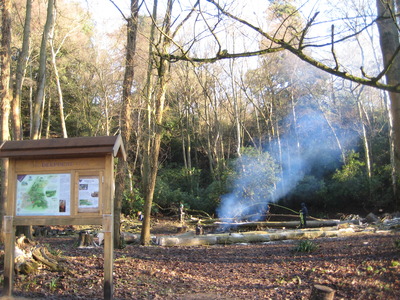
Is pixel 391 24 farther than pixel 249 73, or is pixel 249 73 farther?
pixel 249 73

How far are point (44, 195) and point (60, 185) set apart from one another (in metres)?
0.29

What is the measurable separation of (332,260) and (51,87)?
27.1m

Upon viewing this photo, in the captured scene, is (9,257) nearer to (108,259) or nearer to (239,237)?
(108,259)

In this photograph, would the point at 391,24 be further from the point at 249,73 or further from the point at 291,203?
the point at 249,73

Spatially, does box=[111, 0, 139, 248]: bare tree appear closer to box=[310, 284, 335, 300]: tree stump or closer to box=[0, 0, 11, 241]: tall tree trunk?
box=[0, 0, 11, 241]: tall tree trunk

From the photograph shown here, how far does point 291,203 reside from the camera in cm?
2677

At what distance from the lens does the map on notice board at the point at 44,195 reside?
17.8ft

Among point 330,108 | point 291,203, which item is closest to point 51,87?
point 291,203

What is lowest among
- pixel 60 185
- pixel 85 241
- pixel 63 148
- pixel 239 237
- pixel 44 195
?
pixel 239 237

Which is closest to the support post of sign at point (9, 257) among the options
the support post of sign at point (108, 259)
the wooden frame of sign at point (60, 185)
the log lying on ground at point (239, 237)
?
the wooden frame of sign at point (60, 185)

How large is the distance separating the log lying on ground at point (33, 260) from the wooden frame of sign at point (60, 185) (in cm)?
81

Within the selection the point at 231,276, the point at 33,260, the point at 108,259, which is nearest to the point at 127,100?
the point at 33,260

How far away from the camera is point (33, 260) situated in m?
6.40

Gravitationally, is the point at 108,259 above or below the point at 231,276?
above
